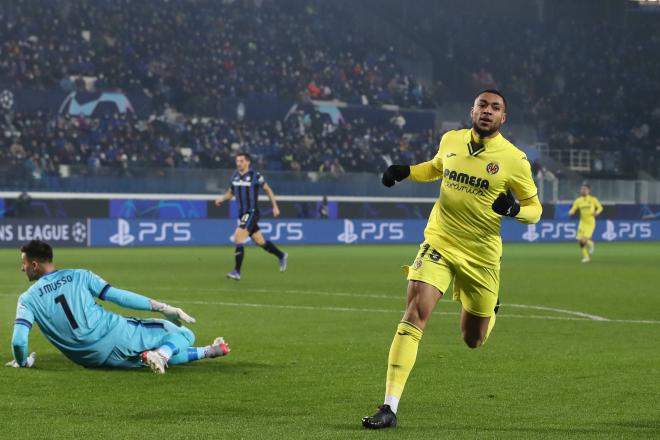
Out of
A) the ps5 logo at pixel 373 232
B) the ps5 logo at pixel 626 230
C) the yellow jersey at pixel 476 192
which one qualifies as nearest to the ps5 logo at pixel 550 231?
the ps5 logo at pixel 626 230

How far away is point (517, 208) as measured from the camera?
24.2 feet

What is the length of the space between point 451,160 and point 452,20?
54018 mm

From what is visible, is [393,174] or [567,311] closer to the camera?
[393,174]

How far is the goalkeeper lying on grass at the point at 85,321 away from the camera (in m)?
9.21

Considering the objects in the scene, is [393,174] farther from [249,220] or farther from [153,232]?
[153,232]

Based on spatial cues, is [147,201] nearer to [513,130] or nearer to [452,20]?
[513,130]

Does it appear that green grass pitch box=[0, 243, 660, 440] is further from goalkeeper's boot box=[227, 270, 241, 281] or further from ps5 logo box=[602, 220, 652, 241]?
ps5 logo box=[602, 220, 652, 241]

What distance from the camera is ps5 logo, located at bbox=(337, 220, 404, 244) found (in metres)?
43.3

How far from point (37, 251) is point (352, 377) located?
105 inches

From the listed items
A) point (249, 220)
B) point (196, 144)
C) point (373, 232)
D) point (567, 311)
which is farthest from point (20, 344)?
point (373, 232)

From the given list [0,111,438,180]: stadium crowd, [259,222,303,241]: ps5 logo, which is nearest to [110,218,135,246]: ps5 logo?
[0,111,438,180]: stadium crowd

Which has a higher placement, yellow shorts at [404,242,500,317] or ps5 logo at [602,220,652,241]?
yellow shorts at [404,242,500,317]

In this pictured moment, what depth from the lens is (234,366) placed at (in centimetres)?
1015

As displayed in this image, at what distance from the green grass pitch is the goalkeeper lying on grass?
0.17m
